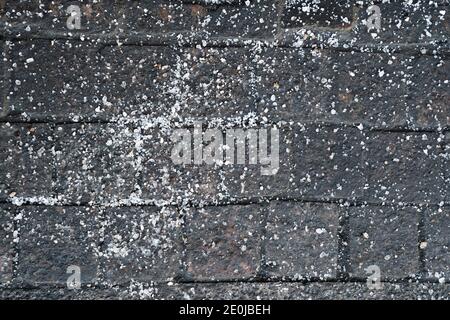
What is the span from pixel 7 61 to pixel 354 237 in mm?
855

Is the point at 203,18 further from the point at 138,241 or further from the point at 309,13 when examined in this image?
the point at 138,241

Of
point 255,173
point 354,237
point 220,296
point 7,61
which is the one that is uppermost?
point 7,61

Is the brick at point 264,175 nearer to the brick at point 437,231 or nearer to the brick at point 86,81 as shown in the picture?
the brick at point 86,81

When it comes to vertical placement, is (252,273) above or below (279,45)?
below

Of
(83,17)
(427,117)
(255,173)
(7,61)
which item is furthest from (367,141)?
(7,61)

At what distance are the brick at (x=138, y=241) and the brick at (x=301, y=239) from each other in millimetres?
209

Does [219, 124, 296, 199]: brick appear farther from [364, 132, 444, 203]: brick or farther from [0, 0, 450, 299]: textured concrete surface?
[364, 132, 444, 203]: brick

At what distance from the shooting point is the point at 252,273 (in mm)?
1339

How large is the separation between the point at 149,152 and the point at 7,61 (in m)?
0.36

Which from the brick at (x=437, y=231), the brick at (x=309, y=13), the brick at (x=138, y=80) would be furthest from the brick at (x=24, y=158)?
the brick at (x=437, y=231)

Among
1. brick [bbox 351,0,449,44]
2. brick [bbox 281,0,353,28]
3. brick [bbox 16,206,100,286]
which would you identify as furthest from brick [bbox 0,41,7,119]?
brick [bbox 351,0,449,44]

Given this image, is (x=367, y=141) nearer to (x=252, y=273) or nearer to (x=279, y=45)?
(x=279, y=45)

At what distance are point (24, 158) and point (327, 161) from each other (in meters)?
0.66

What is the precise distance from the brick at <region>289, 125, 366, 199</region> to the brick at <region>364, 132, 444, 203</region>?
3 centimetres
